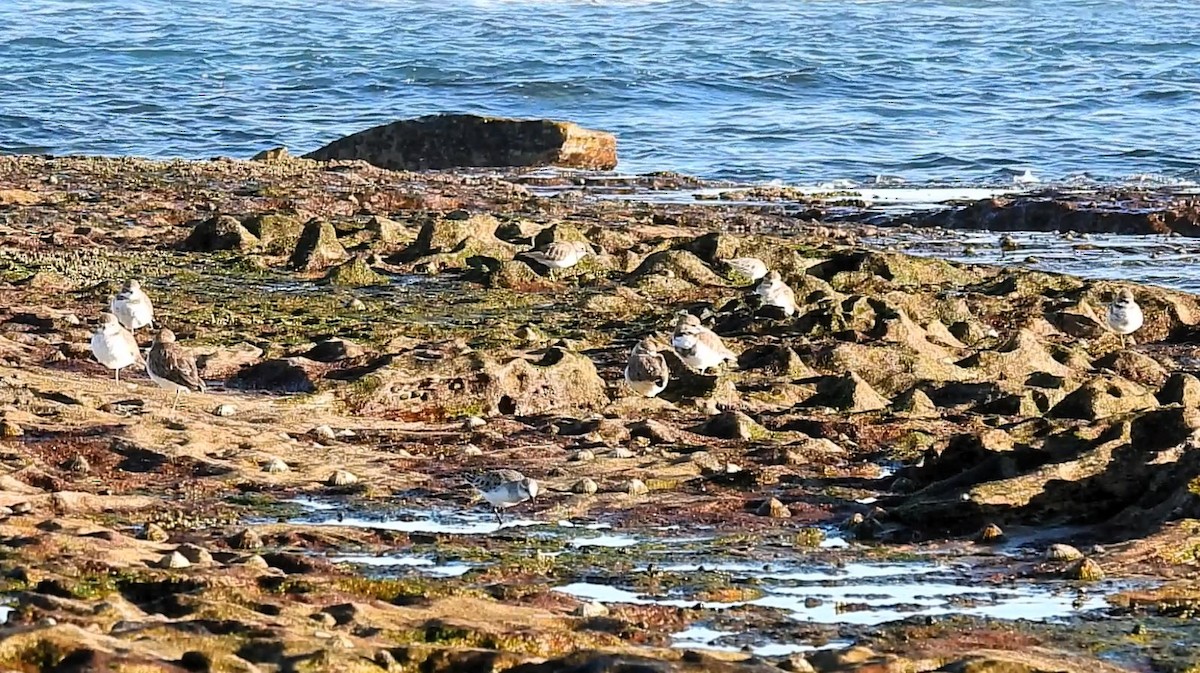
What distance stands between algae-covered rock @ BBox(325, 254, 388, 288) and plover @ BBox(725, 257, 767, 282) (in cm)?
275

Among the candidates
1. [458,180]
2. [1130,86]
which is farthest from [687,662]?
[1130,86]

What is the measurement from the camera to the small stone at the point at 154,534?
673 cm

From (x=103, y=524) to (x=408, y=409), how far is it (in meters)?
3.28

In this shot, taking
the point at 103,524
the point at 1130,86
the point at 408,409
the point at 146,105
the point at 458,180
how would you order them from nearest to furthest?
the point at 103,524 → the point at 408,409 → the point at 458,180 → the point at 146,105 → the point at 1130,86

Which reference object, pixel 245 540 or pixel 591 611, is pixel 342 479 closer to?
pixel 245 540

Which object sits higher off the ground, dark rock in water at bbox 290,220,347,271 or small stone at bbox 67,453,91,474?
small stone at bbox 67,453,91,474

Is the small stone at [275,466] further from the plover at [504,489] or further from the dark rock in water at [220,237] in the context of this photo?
the dark rock in water at [220,237]

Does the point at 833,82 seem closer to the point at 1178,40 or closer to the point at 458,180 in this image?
the point at 1178,40

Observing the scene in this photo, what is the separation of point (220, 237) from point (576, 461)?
7583 mm

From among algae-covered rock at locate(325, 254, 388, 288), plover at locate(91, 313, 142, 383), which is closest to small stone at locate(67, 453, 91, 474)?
plover at locate(91, 313, 142, 383)

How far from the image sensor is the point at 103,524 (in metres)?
6.98

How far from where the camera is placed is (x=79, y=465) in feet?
26.6

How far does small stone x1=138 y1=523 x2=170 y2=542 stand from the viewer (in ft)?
22.1

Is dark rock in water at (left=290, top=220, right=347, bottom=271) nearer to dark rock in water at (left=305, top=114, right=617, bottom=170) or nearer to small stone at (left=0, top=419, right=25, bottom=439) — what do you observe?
small stone at (left=0, top=419, right=25, bottom=439)
